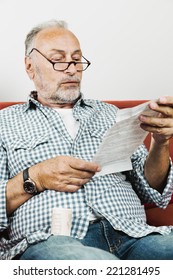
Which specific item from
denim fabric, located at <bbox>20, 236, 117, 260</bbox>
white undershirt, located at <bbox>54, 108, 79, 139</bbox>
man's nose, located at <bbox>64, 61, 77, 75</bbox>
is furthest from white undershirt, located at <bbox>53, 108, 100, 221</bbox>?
denim fabric, located at <bbox>20, 236, 117, 260</bbox>

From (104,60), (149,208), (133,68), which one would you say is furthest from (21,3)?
(149,208)

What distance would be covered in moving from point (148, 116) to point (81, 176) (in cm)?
25

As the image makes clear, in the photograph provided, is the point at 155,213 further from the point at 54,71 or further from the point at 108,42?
the point at 108,42

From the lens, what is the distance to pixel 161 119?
1.11 meters

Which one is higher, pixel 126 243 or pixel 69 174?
pixel 69 174

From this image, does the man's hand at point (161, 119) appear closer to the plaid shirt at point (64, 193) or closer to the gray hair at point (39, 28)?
the plaid shirt at point (64, 193)

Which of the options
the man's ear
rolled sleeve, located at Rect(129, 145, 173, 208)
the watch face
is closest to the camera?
the watch face

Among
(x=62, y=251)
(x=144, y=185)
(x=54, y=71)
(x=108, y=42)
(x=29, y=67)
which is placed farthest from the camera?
(x=108, y=42)

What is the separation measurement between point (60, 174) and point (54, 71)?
1.44 ft

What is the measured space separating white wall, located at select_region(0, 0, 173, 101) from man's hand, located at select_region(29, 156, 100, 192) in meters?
0.66

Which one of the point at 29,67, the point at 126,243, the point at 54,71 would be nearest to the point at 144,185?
the point at 126,243

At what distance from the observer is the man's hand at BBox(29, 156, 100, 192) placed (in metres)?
1.18

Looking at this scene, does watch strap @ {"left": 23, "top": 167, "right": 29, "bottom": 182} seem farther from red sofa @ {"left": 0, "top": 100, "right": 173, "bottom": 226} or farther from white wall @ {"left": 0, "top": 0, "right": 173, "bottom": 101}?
white wall @ {"left": 0, "top": 0, "right": 173, "bottom": 101}

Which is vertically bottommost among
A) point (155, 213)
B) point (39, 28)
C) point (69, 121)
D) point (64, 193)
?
point (155, 213)
